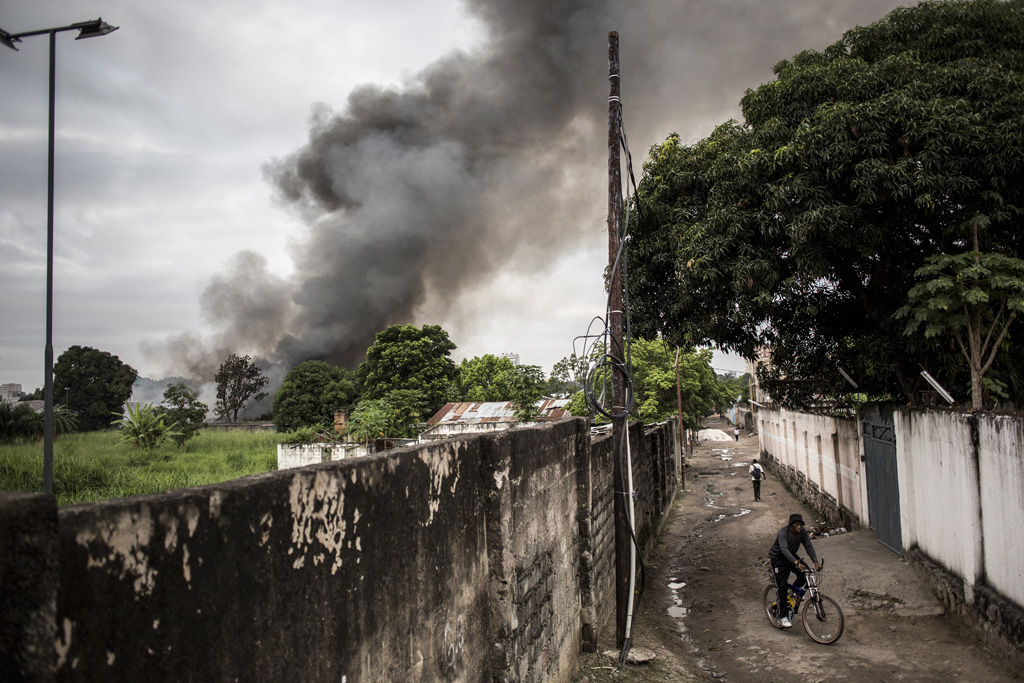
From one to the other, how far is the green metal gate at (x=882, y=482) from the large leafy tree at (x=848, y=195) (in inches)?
34.5

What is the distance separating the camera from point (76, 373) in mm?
40688

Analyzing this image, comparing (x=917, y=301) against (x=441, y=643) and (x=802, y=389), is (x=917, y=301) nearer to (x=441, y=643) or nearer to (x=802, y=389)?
(x=802, y=389)

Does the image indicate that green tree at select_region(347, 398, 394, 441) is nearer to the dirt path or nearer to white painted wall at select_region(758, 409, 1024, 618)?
the dirt path

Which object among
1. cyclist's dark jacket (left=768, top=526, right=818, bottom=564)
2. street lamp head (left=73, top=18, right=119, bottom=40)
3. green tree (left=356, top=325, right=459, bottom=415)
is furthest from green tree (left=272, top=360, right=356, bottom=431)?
cyclist's dark jacket (left=768, top=526, right=818, bottom=564)

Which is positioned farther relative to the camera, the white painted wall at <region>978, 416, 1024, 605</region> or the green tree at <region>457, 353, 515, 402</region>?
the green tree at <region>457, 353, 515, 402</region>

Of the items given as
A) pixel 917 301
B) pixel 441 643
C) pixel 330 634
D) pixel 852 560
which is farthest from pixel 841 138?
pixel 330 634

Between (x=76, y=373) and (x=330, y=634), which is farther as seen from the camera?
(x=76, y=373)

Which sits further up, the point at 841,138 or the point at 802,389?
the point at 841,138

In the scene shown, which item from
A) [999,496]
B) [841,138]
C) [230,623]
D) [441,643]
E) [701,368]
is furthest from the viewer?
[701,368]

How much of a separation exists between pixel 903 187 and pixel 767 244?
208 centimetres

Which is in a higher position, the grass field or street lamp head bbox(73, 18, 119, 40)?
street lamp head bbox(73, 18, 119, 40)

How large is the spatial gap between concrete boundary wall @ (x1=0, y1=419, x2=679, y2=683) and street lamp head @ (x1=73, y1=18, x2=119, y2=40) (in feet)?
22.5

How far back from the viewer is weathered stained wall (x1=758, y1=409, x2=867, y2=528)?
12867 millimetres

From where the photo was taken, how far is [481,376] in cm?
4681
